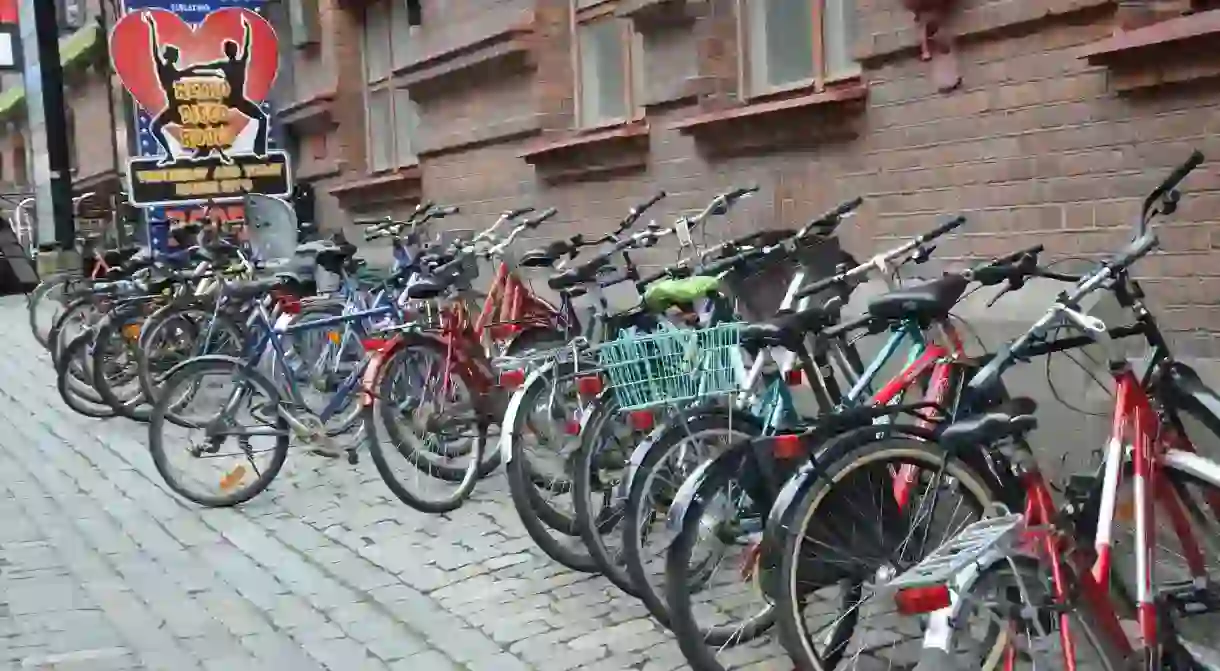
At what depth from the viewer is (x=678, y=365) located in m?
3.97

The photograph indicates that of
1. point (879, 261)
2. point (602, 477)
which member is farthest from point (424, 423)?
point (879, 261)

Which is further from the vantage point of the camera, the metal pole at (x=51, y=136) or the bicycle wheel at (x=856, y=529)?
the metal pole at (x=51, y=136)

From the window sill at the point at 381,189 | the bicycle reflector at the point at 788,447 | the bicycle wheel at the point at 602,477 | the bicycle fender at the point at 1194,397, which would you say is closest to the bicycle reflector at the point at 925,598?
the bicycle reflector at the point at 788,447

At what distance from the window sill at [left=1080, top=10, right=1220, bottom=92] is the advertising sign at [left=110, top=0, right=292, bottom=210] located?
7226 mm

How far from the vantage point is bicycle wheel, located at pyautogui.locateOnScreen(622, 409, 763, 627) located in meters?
3.94

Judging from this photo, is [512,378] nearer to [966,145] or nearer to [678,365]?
[678,365]

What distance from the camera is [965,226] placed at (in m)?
5.28

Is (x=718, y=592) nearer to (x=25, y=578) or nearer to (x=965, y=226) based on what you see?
(x=965, y=226)

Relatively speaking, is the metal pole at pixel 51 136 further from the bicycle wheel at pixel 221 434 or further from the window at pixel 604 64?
the bicycle wheel at pixel 221 434

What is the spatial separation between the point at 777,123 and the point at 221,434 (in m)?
2.76

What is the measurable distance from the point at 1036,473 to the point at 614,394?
5.95 ft

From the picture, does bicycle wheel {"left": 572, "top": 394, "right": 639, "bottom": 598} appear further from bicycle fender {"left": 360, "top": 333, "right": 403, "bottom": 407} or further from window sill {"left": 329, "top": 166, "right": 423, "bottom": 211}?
window sill {"left": 329, "top": 166, "right": 423, "bottom": 211}

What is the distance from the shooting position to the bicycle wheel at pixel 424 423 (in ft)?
18.8

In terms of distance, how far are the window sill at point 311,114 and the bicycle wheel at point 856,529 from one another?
9046mm
